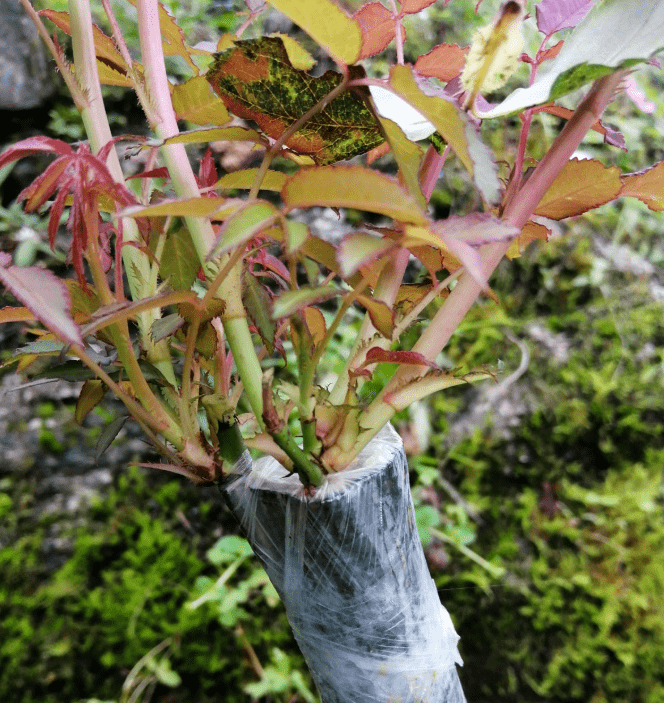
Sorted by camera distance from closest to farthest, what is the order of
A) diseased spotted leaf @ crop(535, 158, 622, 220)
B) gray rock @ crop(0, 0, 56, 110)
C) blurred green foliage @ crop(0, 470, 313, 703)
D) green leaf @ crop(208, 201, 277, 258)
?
green leaf @ crop(208, 201, 277, 258), diseased spotted leaf @ crop(535, 158, 622, 220), blurred green foliage @ crop(0, 470, 313, 703), gray rock @ crop(0, 0, 56, 110)

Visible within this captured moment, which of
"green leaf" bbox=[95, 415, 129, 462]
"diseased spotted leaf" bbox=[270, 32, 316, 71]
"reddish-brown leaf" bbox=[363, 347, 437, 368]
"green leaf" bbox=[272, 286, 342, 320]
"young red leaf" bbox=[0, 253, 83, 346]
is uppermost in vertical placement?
"diseased spotted leaf" bbox=[270, 32, 316, 71]

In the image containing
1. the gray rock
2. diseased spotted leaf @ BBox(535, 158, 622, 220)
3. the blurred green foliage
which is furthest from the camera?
the gray rock

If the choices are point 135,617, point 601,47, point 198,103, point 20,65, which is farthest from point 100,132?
point 20,65

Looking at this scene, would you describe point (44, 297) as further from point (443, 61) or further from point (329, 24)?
point (443, 61)

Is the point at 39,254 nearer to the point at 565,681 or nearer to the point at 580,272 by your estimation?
the point at 580,272

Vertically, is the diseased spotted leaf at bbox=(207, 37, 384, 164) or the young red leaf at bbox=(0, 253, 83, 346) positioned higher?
the diseased spotted leaf at bbox=(207, 37, 384, 164)

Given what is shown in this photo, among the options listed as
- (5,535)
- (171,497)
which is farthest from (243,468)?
(5,535)

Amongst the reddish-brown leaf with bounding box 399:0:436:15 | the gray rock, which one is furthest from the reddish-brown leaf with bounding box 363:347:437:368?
the gray rock

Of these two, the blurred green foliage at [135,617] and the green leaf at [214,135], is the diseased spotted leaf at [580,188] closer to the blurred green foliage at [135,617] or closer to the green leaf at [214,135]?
the green leaf at [214,135]

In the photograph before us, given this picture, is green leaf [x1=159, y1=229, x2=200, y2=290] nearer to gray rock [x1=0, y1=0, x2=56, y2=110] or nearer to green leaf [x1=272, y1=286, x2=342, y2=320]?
green leaf [x1=272, y1=286, x2=342, y2=320]
